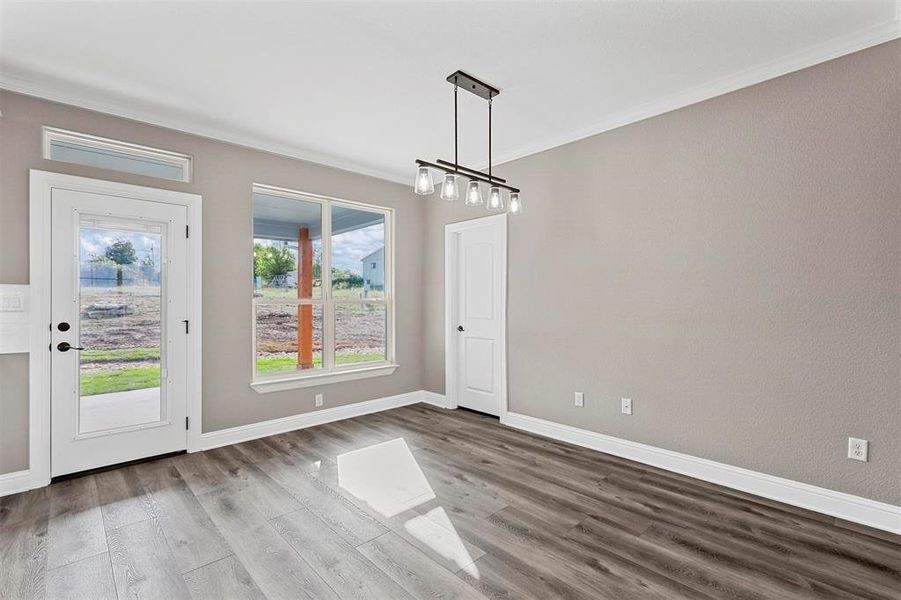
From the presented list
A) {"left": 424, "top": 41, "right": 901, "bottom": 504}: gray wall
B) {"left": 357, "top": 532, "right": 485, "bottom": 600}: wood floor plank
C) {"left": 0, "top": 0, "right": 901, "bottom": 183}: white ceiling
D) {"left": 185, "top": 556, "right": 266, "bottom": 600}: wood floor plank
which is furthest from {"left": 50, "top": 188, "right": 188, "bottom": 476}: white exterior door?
{"left": 424, "top": 41, "right": 901, "bottom": 504}: gray wall

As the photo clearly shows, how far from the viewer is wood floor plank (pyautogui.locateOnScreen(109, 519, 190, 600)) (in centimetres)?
185

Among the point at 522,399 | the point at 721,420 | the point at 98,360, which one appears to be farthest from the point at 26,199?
the point at 721,420

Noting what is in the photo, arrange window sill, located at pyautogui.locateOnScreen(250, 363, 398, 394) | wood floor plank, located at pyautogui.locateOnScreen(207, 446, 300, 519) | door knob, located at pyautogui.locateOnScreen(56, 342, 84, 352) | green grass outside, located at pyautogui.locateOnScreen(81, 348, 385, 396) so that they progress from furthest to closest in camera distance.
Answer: window sill, located at pyautogui.locateOnScreen(250, 363, 398, 394), green grass outside, located at pyautogui.locateOnScreen(81, 348, 385, 396), door knob, located at pyautogui.locateOnScreen(56, 342, 84, 352), wood floor plank, located at pyautogui.locateOnScreen(207, 446, 300, 519)

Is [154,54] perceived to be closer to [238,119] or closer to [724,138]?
[238,119]

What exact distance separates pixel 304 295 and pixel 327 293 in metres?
0.25

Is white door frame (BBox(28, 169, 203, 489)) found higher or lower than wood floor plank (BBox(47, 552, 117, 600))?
higher

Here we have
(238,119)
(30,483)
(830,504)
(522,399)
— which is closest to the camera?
(830,504)

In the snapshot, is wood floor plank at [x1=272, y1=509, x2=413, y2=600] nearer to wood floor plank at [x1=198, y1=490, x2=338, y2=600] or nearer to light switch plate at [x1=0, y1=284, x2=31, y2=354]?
wood floor plank at [x1=198, y1=490, x2=338, y2=600]

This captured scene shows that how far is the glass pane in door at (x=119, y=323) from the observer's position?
10.2ft

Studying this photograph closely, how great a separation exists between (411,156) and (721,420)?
3.54 m

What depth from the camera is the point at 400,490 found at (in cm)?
282

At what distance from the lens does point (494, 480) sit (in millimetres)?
2986

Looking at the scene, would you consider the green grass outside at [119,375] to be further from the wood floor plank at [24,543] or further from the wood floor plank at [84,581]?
the wood floor plank at [84,581]

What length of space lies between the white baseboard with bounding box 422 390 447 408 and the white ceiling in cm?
306
